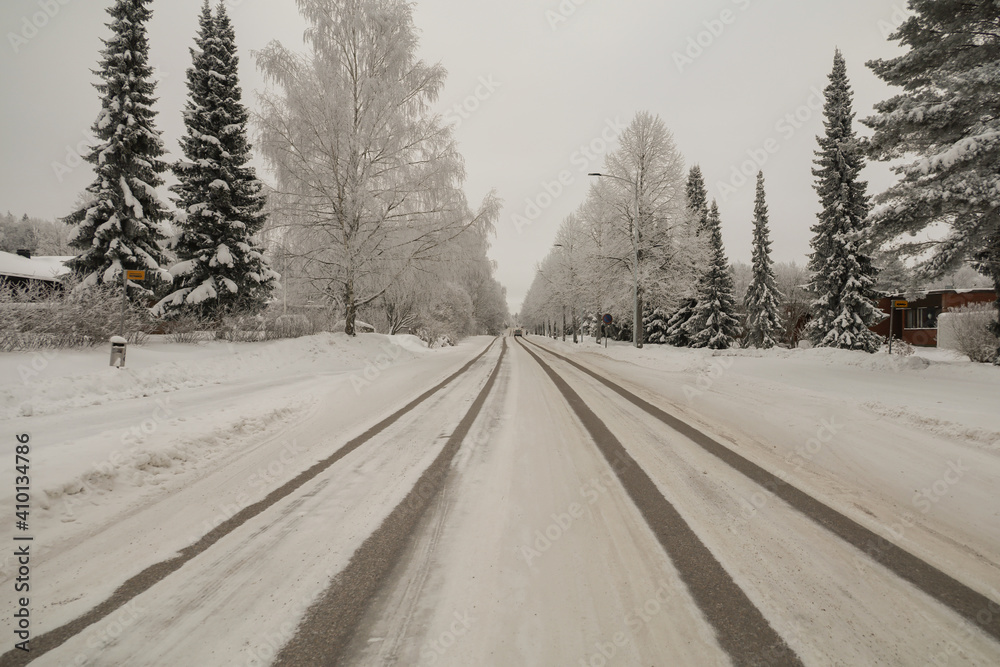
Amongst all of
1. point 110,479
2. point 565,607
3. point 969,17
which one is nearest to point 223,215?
point 110,479

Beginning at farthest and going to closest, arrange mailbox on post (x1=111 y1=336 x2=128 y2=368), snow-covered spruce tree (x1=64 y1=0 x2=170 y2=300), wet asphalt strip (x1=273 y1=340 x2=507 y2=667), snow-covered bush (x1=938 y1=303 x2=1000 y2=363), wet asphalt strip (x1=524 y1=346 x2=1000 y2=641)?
snow-covered spruce tree (x1=64 y1=0 x2=170 y2=300) → snow-covered bush (x1=938 y1=303 x2=1000 y2=363) → mailbox on post (x1=111 y1=336 x2=128 y2=368) → wet asphalt strip (x1=524 y1=346 x2=1000 y2=641) → wet asphalt strip (x1=273 y1=340 x2=507 y2=667)

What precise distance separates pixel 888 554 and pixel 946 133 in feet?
40.8

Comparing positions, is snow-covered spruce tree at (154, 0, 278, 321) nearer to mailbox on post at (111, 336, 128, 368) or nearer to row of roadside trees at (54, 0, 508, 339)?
row of roadside trees at (54, 0, 508, 339)

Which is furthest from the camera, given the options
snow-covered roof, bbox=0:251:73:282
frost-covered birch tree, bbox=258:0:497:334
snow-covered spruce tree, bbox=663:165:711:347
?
snow-covered spruce tree, bbox=663:165:711:347

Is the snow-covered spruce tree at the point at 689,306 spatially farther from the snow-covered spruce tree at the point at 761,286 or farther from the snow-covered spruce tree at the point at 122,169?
the snow-covered spruce tree at the point at 122,169

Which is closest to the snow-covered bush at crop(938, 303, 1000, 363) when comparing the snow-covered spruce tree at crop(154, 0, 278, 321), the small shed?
the small shed

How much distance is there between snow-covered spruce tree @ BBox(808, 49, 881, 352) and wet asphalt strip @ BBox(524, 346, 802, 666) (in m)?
24.6

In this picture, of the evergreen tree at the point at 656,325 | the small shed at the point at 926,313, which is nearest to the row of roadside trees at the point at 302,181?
the evergreen tree at the point at 656,325

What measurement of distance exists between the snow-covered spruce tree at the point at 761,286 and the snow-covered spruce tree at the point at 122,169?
121 feet

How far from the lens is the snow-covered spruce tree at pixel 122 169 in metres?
14.8

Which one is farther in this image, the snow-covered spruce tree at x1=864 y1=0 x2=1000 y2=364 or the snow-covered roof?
the snow-covered roof

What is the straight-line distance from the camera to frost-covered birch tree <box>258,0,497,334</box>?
45.3 feet

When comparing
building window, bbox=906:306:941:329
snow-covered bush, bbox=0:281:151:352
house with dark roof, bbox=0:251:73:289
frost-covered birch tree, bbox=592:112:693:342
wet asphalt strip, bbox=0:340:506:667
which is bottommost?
wet asphalt strip, bbox=0:340:506:667

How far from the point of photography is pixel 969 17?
9.73m
